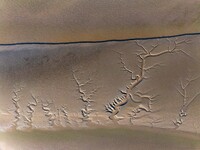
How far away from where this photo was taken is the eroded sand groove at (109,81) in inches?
46.6

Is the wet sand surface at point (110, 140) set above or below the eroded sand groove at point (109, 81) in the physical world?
below

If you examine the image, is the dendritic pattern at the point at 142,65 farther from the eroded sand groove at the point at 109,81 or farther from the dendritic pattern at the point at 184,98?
the dendritic pattern at the point at 184,98

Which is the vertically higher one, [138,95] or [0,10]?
[0,10]

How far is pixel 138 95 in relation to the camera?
1.19 m

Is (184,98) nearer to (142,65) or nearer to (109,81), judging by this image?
(142,65)

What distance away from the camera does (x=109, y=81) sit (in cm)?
119

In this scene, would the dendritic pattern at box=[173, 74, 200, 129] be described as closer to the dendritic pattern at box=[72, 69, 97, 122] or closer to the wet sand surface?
the wet sand surface

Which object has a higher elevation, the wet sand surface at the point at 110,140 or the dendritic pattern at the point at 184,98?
the dendritic pattern at the point at 184,98

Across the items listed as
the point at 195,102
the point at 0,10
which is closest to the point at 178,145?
the point at 195,102

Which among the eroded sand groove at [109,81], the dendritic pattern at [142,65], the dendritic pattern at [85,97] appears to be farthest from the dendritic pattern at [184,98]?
the dendritic pattern at [85,97]

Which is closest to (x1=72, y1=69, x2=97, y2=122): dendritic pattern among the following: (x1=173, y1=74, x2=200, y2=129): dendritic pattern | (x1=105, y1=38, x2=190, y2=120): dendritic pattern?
(x1=105, y1=38, x2=190, y2=120): dendritic pattern

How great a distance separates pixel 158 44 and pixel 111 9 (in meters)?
0.25

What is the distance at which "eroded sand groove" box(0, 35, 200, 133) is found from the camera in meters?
1.18

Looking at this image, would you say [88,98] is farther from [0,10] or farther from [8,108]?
[0,10]
